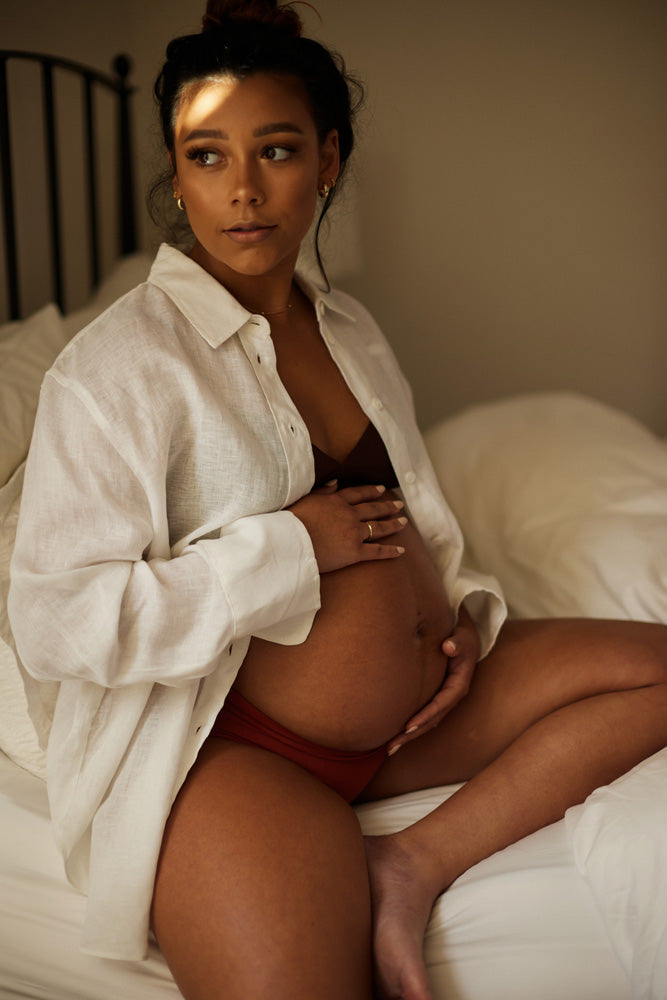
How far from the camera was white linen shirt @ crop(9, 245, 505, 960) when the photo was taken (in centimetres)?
89

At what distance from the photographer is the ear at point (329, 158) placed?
1181 millimetres

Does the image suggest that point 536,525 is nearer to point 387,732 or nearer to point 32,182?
point 387,732

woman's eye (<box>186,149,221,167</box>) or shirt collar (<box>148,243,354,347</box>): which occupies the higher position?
woman's eye (<box>186,149,221,167</box>)

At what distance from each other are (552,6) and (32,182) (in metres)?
1.26

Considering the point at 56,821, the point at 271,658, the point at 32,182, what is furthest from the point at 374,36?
the point at 56,821

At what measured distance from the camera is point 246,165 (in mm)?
1037

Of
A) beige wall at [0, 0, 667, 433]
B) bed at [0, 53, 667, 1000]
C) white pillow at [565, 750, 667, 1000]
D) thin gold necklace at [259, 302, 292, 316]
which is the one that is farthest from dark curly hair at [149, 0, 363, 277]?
beige wall at [0, 0, 667, 433]

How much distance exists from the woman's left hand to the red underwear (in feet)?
0.24

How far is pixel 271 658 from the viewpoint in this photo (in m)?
1.02

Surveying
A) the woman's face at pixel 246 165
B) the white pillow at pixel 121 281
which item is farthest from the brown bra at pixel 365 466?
the white pillow at pixel 121 281

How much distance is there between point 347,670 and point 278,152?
607 millimetres

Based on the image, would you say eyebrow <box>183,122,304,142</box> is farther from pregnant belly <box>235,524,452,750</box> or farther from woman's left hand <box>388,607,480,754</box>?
woman's left hand <box>388,607,480,754</box>

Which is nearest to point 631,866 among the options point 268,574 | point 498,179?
point 268,574

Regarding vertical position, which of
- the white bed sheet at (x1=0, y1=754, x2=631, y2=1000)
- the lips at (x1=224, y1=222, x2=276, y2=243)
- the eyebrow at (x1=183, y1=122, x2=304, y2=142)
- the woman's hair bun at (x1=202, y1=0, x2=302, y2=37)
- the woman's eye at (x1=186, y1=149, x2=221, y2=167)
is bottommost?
the white bed sheet at (x1=0, y1=754, x2=631, y2=1000)
